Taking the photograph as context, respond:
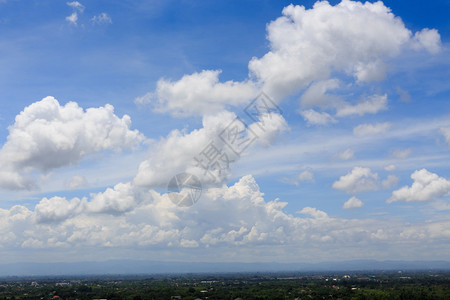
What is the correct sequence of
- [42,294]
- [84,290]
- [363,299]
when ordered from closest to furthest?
[363,299] → [42,294] → [84,290]

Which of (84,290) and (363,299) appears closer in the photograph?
(363,299)

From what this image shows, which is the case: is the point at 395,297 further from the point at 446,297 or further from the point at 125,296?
the point at 125,296

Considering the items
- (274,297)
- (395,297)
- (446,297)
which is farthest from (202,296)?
(446,297)

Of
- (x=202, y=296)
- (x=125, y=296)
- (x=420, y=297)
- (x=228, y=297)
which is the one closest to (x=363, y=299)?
(x=420, y=297)

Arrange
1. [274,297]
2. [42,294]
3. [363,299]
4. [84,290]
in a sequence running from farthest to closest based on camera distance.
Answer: [84,290] < [42,294] < [274,297] < [363,299]

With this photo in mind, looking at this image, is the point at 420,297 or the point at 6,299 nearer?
the point at 420,297

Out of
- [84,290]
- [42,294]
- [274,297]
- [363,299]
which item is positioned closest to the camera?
[363,299]

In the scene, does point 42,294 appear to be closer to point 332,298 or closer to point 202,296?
point 202,296
